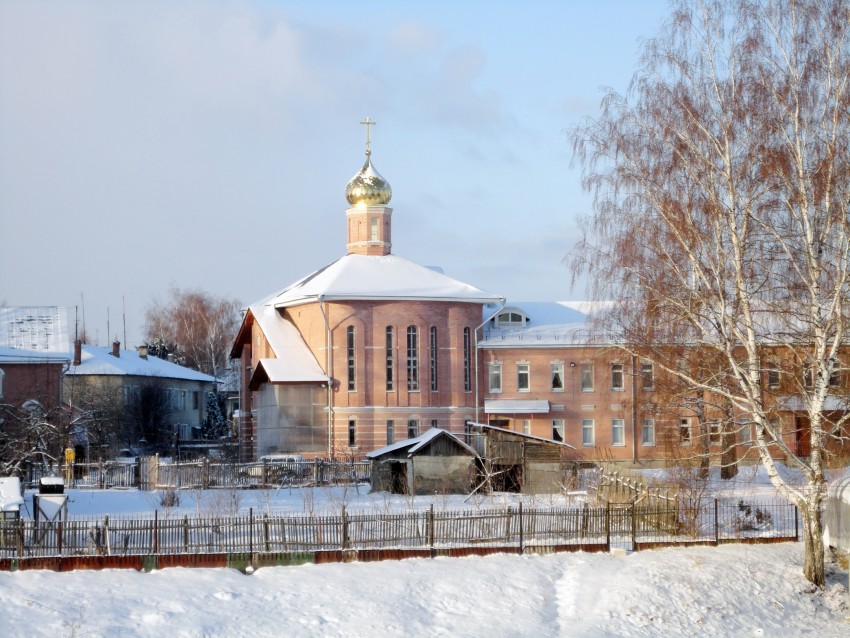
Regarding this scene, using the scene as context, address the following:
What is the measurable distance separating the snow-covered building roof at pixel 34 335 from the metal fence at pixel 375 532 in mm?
27396

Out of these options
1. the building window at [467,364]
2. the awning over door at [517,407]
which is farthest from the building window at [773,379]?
the building window at [467,364]

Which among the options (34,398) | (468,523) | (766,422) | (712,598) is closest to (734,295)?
(766,422)

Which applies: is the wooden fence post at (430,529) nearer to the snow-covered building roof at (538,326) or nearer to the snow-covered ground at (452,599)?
the snow-covered ground at (452,599)

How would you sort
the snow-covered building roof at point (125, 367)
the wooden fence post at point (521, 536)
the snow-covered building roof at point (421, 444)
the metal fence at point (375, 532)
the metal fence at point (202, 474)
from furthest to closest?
the snow-covered building roof at point (125, 367) → the metal fence at point (202, 474) → the snow-covered building roof at point (421, 444) → the wooden fence post at point (521, 536) → the metal fence at point (375, 532)

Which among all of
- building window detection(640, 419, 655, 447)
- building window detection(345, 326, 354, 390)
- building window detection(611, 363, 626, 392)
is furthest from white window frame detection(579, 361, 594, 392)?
building window detection(345, 326, 354, 390)

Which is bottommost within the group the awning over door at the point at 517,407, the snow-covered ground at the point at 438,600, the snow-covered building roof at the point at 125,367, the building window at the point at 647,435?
the snow-covered ground at the point at 438,600

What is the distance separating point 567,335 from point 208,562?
30422 mm

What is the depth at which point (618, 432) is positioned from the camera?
51.1m

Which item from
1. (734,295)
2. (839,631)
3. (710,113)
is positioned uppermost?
(710,113)

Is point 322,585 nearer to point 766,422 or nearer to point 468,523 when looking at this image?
point 468,523

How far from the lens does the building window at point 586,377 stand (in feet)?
169

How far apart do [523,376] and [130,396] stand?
24.1m

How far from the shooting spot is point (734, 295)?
22.2 metres

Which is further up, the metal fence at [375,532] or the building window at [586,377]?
the building window at [586,377]
